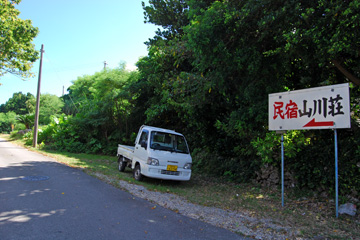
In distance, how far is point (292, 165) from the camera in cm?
822

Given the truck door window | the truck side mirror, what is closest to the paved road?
the truck side mirror

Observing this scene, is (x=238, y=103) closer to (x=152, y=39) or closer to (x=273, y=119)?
(x=273, y=119)

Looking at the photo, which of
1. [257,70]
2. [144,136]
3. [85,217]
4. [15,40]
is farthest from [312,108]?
[15,40]

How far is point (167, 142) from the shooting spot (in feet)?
29.9

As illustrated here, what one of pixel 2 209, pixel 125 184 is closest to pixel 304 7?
pixel 125 184

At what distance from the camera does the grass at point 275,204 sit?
507 cm

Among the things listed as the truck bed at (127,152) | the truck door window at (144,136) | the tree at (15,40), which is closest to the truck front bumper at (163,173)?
the truck door window at (144,136)

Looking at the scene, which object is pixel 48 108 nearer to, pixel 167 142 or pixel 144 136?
pixel 144 136

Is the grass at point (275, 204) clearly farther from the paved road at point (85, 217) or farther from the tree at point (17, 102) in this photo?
the tree at point (17, 102)

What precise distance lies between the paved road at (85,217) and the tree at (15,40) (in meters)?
14.2

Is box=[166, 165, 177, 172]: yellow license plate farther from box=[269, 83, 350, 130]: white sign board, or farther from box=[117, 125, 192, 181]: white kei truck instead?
box=[269, 83, 350, 130]: white sign board

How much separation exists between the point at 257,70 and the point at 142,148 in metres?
4.84

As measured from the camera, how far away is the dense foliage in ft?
19.1

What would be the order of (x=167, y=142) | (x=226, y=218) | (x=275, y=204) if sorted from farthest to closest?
(x=167, y=142) → (x=275, y=204) → (x=226, y=218)
